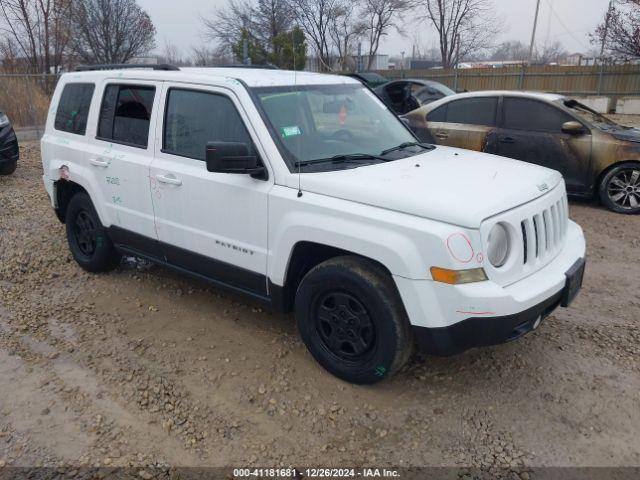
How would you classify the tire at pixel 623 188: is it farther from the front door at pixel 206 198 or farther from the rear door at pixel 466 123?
the front door at pixel 206 198

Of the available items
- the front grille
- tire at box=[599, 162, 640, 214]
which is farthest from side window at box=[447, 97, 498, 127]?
the front grille

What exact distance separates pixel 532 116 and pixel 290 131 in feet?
16.6

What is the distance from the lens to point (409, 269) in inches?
114

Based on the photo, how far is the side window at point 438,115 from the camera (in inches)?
325

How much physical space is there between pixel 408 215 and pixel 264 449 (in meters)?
1.50

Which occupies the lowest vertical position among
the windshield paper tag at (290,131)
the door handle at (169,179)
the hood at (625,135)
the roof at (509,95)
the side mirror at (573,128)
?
the door handle at (169,179)

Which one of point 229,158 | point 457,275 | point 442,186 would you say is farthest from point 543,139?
point 229,158

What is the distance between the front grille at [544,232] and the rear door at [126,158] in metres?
2.80

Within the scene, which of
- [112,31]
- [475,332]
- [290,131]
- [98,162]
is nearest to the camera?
[475,332]

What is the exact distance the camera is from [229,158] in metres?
3.31

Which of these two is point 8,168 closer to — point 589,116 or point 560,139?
point 560,139

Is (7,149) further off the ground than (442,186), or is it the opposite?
(442,186)

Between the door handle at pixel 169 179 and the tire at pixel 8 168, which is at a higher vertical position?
the door handle at pixel 169 179

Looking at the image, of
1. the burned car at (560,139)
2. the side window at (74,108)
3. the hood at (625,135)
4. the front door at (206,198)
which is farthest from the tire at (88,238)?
the hood at (625,135)
